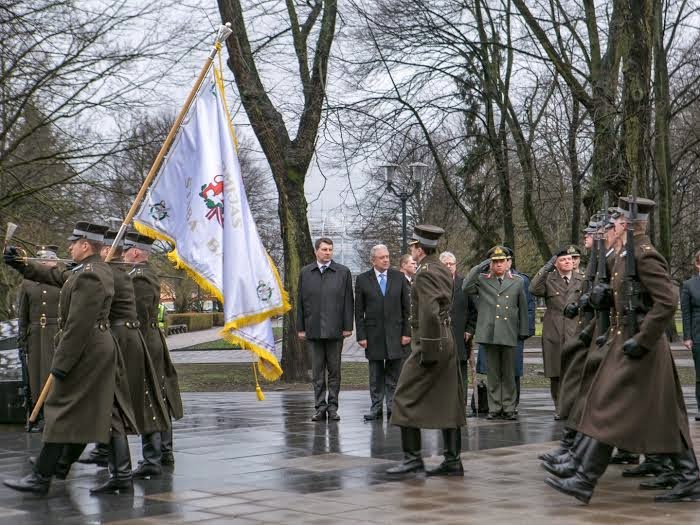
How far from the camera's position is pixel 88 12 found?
19.4 meters

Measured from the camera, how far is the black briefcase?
13266 mm

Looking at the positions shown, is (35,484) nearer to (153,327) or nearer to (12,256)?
(153,327)

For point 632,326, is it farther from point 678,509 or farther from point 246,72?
point 246,72

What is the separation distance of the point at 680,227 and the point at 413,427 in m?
28.6

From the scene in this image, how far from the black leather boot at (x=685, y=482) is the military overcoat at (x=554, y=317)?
4865mm

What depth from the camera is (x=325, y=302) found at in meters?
13.6

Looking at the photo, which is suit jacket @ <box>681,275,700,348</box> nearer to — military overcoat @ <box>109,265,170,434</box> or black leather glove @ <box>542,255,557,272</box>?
black leather glove @ <box>542,255,557,272</box>

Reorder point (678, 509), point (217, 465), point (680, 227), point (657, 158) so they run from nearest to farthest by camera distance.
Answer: point (678, 509), point (217, 465), point (657, 158), point (680, 227)

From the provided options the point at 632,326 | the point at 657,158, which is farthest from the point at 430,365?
the point at 657,158

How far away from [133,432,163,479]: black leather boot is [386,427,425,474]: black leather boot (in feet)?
6.33

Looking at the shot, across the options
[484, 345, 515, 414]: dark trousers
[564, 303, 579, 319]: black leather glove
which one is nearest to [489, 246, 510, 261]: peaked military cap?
[484, 345, 515, 414]: dark trousers

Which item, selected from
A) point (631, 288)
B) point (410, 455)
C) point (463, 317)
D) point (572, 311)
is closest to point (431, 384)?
point (410, 455)

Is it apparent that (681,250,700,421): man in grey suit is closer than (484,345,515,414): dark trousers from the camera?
No

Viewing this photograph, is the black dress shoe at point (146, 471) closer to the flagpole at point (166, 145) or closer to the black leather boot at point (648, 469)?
the flagpole at point (166, 145)
